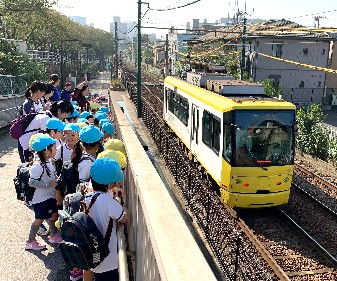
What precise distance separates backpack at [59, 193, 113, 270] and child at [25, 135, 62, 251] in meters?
1.90

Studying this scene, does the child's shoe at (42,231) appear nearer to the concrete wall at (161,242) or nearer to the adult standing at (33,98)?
the adult standing at (33,98)

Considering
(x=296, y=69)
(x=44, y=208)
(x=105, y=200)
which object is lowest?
(x=44, y=208)

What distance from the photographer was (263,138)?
8938 mm

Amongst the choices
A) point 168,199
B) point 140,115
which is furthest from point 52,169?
point 140,115

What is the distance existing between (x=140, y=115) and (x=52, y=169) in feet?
60.6

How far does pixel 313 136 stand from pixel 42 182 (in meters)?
13.7

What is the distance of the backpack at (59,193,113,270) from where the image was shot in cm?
319

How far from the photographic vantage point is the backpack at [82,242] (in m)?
3.19

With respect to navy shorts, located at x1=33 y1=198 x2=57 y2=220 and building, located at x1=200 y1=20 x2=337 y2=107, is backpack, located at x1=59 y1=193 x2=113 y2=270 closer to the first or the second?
navy shorts, located at x1=33 y1=198 x2=57 y2=220

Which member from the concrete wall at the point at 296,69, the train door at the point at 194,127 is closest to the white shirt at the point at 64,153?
→ the train door at the point at 194,127

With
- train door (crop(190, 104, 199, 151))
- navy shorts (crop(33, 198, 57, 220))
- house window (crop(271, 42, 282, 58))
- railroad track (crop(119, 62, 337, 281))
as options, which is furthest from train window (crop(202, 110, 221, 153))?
house window (crop(271, 42, 282, 58))

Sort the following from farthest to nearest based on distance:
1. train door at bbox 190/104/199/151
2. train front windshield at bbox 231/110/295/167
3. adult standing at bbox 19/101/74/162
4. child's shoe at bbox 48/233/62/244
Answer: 1. train door at bbox 190/104/199/151
2. train front windshield at bbox 231/110/295/167
3. adult standing at bbox 19/101/74/162
4. child's shoe at bbox 48/233/62/244

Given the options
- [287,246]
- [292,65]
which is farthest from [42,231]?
[292,65]

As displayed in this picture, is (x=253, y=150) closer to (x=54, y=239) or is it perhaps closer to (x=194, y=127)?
(x=194, y=127)
